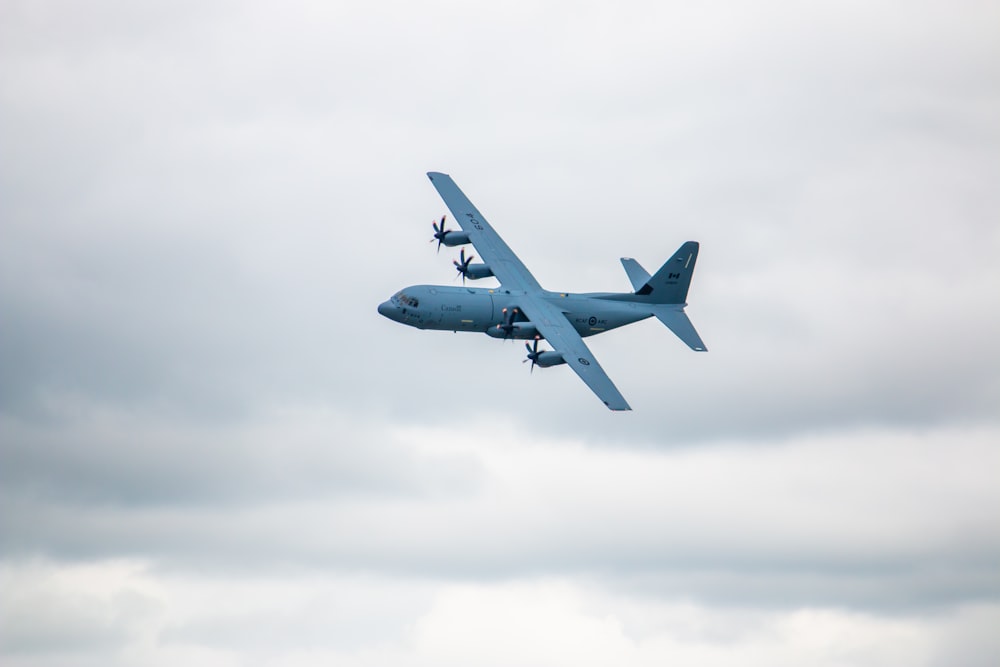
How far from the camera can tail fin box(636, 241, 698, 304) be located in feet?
407

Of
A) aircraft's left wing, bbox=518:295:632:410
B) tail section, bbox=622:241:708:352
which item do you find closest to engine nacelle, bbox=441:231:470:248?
aircraft's left wing, bbox=518:295:632:410

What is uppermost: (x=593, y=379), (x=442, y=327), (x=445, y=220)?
(x=445, y=220)

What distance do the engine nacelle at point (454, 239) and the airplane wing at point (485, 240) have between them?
0.44m

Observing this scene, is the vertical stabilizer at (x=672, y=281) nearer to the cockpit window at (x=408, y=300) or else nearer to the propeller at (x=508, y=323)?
the propeller at (x=508, y=323)

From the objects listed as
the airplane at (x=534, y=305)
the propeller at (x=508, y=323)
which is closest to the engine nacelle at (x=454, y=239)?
the airplane at (x=534, y=305)

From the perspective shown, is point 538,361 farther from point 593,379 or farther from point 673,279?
point 673,279

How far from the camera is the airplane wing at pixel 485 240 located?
12144 cm

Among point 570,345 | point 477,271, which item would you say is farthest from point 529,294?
point 570,345

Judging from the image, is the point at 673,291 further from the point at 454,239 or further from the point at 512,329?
the point at 454,239

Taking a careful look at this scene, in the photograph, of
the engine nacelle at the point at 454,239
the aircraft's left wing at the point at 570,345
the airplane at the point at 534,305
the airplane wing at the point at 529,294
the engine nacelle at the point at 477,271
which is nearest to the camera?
the aircraft's left wing at the point at 570,345

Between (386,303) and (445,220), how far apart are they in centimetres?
1242

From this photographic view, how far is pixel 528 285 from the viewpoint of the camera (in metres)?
121

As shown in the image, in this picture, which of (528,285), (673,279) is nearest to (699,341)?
(673,279)

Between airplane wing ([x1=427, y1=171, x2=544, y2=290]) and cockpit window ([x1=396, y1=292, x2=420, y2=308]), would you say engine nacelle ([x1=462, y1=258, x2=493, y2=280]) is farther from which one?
cockpit window ([x1=396, y1=292, x2=420, y2=308])
